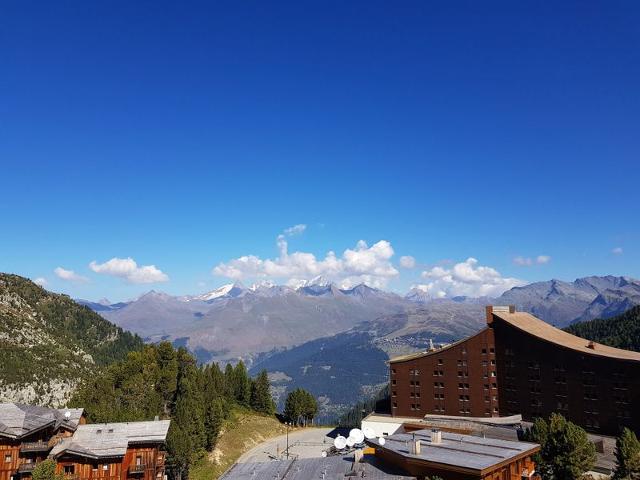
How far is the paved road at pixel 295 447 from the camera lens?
101025 mm

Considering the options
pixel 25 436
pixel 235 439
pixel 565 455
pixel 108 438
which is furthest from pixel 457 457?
pixel 235 439

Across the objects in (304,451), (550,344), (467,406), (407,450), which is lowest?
(304,451)

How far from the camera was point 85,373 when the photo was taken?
619ft

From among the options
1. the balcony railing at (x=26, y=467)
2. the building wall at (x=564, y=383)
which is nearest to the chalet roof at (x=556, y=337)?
the building wall at (x=564, y=383)

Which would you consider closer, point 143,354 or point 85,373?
point 143,354

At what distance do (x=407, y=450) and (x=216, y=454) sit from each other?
201 ft

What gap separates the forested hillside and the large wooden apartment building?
31.5 feet

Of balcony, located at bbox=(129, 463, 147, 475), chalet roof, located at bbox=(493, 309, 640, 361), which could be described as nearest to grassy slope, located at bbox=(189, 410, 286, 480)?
balcony, located at bbox=(129, 463, 147, 475)

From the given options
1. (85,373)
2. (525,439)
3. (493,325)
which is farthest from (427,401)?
(85,373)

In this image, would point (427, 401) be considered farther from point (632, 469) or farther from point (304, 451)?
point (632, 469)

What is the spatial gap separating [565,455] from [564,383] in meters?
44.7

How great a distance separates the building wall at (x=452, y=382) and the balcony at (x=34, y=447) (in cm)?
7823

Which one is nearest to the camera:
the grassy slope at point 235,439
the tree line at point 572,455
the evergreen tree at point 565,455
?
the evergreen tree at point 565,455

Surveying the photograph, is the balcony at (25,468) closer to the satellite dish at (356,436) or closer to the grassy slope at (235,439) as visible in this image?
the grassy slope at (235,439)
